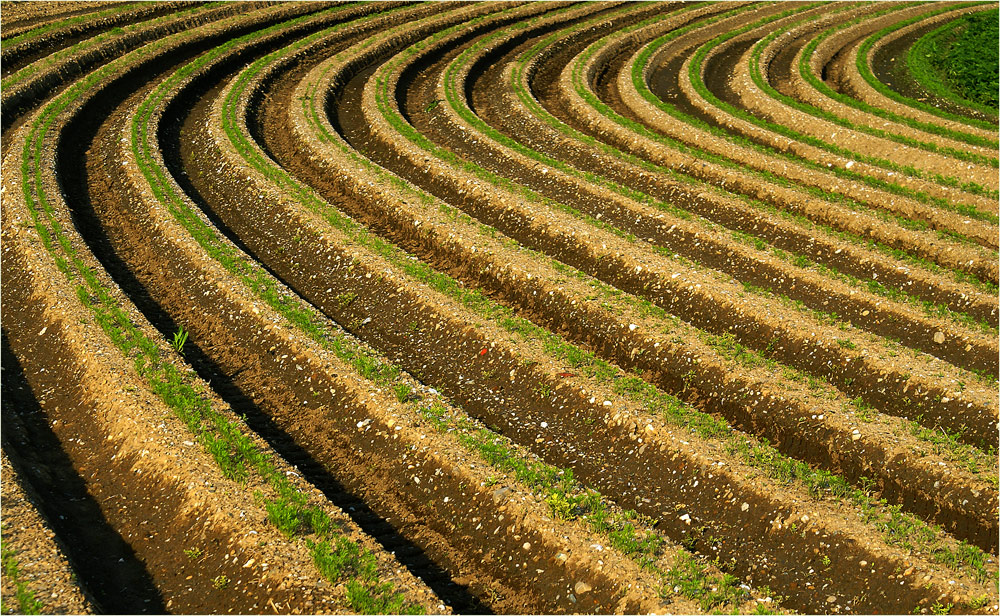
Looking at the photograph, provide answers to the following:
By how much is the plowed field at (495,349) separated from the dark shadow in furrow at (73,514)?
0.07 metres

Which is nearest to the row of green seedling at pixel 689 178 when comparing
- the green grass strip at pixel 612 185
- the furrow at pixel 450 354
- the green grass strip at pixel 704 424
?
the green grass strip at pixel 612 185

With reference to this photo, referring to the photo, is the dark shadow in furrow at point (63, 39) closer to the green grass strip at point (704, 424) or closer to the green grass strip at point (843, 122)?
the green grass strip at point (704, 424)

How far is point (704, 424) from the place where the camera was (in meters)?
15.0

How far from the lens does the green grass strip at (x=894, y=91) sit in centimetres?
3086

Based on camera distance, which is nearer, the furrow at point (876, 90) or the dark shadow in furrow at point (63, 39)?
the furrow at point (876, 90)

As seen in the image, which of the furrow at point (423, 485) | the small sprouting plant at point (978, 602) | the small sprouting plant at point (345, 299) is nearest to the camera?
the small sprouting plant at point (978, 602)

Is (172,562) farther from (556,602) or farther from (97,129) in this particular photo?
(97,129)

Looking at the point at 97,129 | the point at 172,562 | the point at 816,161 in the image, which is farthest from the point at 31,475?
the point at 816,161

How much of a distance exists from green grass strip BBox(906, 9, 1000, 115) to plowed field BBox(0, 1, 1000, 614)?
2355 millimetres

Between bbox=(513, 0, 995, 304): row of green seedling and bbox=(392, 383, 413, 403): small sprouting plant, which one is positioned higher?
bbox=(513, 0, 995, 304): row of green seedling

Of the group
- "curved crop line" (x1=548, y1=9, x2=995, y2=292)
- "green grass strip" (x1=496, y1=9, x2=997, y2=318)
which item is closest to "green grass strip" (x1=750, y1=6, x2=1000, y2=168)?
"curved crop line" (x1=548, y1=9, x2=995, y2=292)

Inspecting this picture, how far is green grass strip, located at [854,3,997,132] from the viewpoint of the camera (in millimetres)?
30859

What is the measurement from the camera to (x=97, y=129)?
1200 inches

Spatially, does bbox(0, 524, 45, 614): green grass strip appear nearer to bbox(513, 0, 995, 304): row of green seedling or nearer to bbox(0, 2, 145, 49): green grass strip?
bbox(513, 0, 995, 304): row of green seedling
